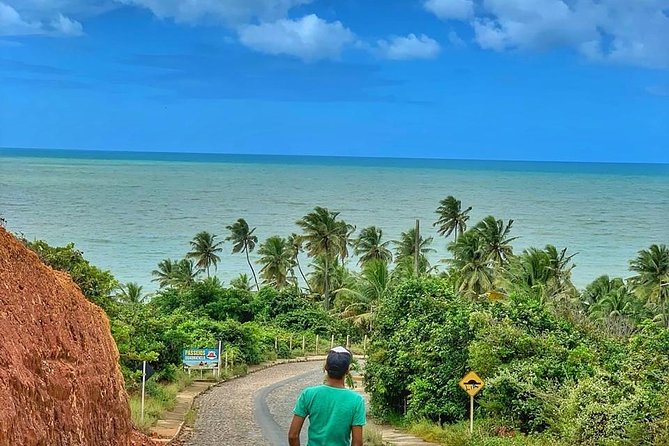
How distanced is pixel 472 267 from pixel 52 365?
47.1 m

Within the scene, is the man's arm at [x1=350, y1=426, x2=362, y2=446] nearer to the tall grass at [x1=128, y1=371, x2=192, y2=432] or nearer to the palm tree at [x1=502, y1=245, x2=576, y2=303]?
the tall grass at [x1=128, y1=371, x2=192, y2=432]

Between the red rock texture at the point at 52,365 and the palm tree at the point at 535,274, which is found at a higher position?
the red rock texture at the point at 52,365

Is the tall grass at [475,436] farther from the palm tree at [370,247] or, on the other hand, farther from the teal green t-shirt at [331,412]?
the palm tree at [370,247]

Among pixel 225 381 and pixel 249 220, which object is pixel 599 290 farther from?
pixel 249 220

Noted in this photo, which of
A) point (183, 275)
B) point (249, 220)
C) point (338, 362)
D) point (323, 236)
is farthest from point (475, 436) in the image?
point (249, 220)

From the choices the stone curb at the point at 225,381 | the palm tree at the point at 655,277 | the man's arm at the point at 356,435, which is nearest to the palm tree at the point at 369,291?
the stone curb at the point at 225,381

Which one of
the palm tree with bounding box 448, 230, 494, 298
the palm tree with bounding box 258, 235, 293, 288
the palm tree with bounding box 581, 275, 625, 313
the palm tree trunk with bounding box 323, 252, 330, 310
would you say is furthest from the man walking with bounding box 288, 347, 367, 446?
the palm tree with bounding box 258, 235, 293, 288

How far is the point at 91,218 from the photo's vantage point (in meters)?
141

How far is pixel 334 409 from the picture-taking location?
17.9 feet

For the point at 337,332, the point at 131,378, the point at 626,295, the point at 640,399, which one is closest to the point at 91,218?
the point at 337,332

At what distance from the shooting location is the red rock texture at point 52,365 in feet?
29.8

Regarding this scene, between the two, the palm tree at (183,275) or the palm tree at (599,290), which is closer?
the palm tree at (599,290)

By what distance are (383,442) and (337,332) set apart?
127 ft

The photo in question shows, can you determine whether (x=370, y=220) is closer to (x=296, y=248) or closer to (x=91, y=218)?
(x=91, y=218)
